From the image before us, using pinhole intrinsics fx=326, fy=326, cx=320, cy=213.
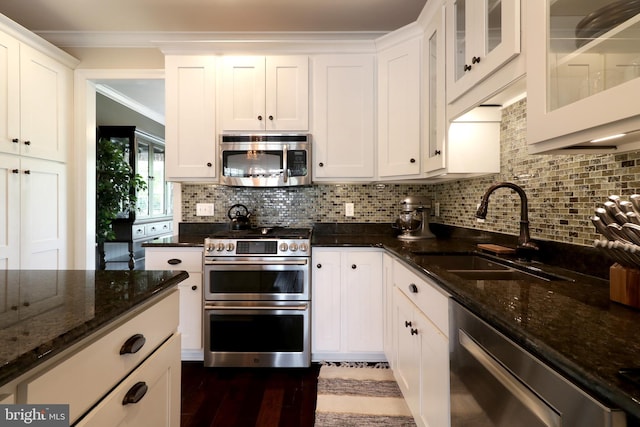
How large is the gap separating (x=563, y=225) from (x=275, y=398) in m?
1.81

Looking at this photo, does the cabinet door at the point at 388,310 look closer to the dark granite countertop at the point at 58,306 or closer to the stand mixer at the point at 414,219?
the stand mixer at the point at 414,219

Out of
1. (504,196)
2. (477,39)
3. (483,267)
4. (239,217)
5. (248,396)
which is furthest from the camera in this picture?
(239,217)

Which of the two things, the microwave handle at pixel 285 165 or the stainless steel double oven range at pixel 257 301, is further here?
A: the microwave handle at pixel 285 165

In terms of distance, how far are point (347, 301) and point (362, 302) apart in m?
0.11

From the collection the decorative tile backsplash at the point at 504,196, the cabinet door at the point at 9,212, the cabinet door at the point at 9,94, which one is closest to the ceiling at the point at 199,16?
the cabinet door at the point at 9,94

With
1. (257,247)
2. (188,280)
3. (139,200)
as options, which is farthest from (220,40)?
(139,200)

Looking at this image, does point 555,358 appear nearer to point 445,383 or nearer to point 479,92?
point 445,383

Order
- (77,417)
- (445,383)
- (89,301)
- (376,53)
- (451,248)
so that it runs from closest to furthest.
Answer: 1. (77,417)
2. (89,301)
3. (445,383)
4. (451,248)
5. (376,53)

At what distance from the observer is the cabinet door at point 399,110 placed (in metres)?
2.34

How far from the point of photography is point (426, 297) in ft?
4.58

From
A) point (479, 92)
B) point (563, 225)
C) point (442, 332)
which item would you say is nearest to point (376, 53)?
point (479, 92)

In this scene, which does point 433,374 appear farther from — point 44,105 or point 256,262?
point 44,105

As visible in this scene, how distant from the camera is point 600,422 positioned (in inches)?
20.4

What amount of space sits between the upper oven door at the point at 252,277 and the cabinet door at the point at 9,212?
4.57ft
